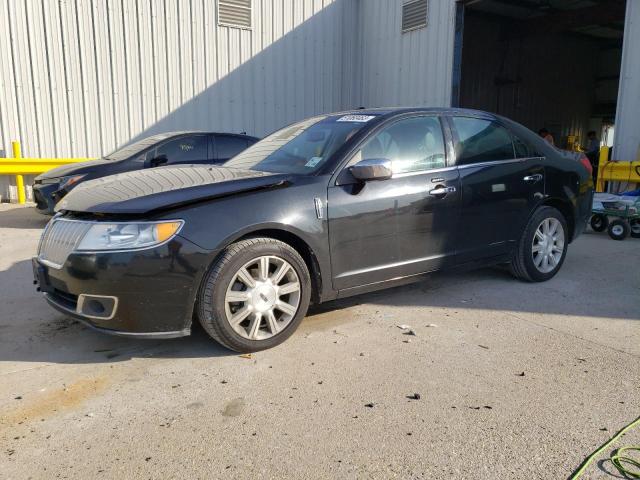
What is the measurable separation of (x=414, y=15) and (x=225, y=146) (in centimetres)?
696

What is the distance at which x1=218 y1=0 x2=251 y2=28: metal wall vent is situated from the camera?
12.1 m

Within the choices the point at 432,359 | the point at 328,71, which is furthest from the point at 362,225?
the point at 328,71

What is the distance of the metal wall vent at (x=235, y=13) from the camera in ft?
39.6

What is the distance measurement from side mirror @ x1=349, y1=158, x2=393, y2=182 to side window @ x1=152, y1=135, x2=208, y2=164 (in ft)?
16.3

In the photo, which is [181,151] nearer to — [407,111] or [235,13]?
[407,111]

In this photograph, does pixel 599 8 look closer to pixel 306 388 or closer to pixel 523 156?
pixel 523 156

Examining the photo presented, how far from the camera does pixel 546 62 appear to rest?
2119 centimetres

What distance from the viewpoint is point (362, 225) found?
3.49m

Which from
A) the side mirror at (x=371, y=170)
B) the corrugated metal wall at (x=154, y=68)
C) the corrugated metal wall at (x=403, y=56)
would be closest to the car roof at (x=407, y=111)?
the side mirror at (x=371, y=170)

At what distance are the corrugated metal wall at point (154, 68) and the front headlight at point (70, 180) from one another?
4.26 m

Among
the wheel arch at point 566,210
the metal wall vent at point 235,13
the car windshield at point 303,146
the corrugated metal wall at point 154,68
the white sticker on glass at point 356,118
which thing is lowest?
the wheel arch at point 566,210

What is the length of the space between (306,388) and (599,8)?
674 inches

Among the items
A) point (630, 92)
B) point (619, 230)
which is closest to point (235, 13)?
point (630, 92)

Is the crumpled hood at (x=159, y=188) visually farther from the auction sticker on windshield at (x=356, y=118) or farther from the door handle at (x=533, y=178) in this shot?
the door handle at (x=533, y=178)
